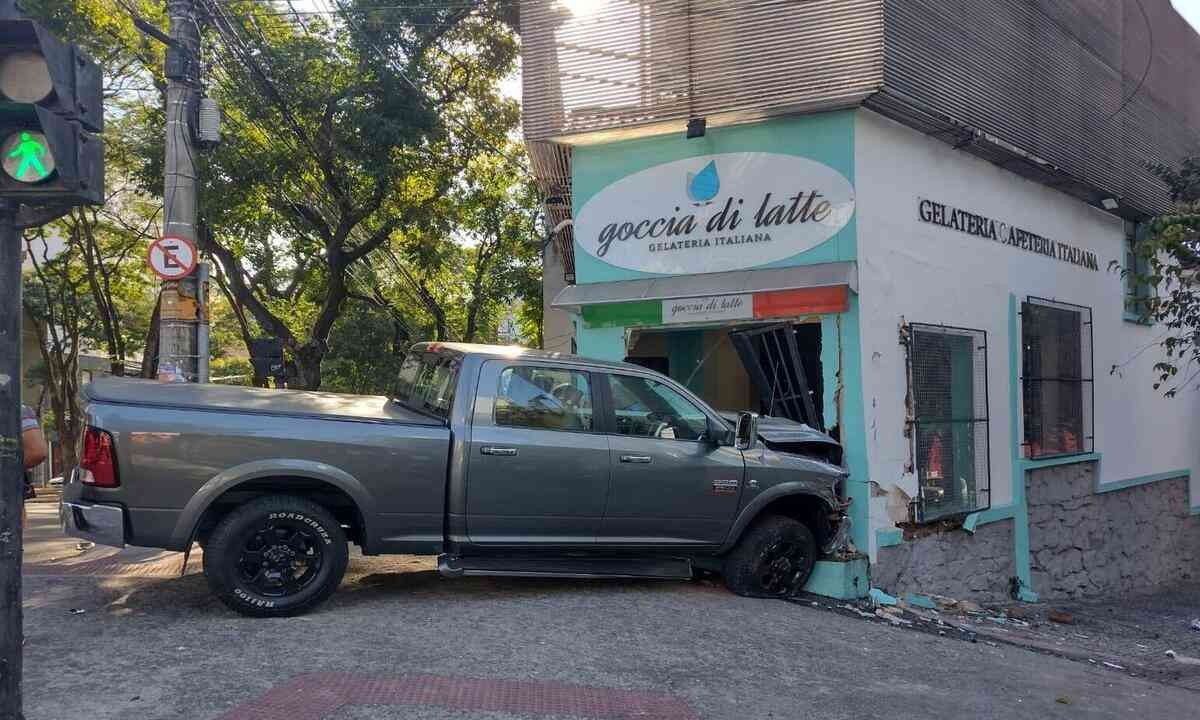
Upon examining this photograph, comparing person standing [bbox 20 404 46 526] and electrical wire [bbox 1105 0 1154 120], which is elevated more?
electrical wire [bbox 1105 0 1154 120]

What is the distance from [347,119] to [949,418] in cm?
936

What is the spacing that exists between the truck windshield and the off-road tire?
2.57 m

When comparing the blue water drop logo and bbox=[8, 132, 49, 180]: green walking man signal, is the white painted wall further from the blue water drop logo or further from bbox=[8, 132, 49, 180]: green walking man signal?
bbox=[8, 132, 49, 180]: green walking man signal

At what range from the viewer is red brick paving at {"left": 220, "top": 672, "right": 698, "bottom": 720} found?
461cm

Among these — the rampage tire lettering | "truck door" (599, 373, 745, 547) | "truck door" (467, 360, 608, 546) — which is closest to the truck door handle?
"truck door" (467, 360, 608, 546)

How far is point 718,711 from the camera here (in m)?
5.04

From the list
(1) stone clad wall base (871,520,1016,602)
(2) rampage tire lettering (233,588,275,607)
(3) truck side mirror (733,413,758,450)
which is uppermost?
(3) truck side mirror (733,413,758,450)

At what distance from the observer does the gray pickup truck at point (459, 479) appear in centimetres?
576

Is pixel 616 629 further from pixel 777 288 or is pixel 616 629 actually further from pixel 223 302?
pixel 223 302

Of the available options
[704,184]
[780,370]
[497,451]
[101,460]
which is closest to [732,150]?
[704,184]

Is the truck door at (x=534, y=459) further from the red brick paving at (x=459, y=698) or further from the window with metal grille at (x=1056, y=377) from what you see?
the window with metal grille at (x=1056, y=377)

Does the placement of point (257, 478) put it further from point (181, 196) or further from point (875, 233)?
point (875, 233)

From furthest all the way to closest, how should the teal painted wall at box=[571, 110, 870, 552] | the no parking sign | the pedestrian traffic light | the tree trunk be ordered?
the tree trunk, the no parking sign, the teal painted wall at box=[571, 110, 870, 552], the pedestrian traffic light

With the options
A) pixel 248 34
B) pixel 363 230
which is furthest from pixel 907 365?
pixel 363 230
